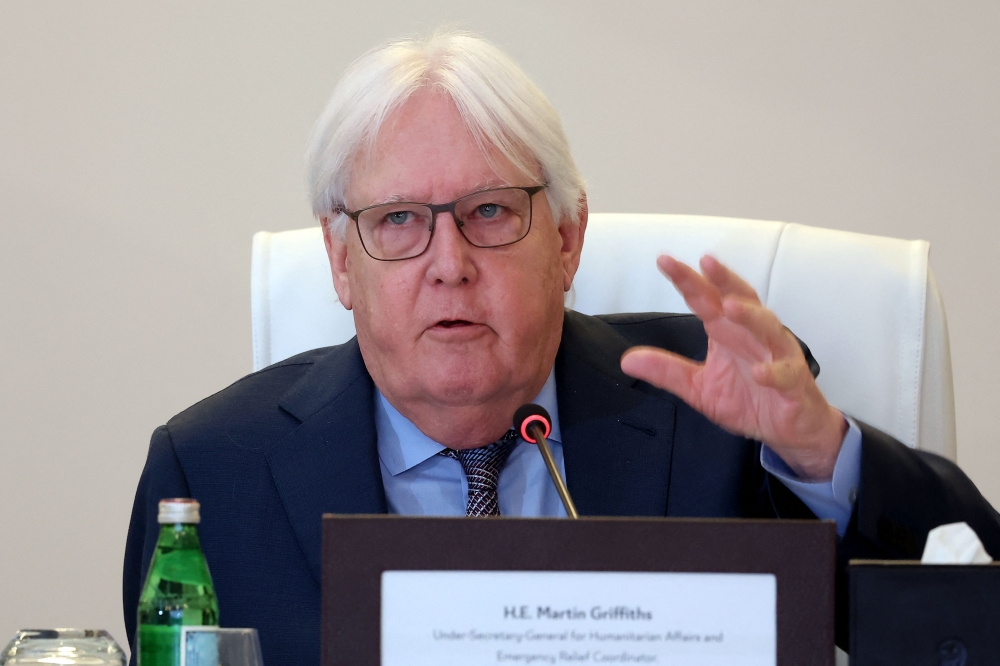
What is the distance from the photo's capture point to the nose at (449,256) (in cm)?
147

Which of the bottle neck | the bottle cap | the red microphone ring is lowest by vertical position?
the bottle neck

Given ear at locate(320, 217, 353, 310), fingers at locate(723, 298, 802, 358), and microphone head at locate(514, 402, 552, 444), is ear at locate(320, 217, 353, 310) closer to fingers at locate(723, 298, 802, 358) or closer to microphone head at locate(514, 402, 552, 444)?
microphone head at locate(514, 402, 552, 444)

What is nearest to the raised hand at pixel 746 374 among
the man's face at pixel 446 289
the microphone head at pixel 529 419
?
the microphone head at pixel 529 419

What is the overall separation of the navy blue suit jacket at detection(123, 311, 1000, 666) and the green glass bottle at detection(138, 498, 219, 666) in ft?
1.62

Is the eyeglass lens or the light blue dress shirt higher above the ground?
the eyeglass lens

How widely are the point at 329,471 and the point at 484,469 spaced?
222mm

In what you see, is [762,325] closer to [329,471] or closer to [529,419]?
[529,419]

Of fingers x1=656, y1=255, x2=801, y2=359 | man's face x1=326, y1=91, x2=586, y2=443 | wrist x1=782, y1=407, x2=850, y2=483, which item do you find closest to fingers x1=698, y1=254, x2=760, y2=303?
fingers x1=656, y1=255, x2=801, y2=359

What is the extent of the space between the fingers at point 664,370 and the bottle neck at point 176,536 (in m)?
0.45

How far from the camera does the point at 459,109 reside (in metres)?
1.54

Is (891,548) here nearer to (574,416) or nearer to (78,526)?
(574,416)

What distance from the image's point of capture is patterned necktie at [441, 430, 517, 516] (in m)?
1.53

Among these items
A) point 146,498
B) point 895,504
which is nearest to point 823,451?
point 895,504

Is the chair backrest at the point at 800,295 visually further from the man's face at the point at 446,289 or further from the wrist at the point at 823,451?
the wrist at the point at 823,451
